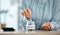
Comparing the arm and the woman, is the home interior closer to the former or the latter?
the woman

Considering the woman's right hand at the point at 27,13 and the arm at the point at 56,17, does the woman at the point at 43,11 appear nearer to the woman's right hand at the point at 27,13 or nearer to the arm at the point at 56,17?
the arm at the point at 56,17

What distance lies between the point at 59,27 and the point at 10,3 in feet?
2.77

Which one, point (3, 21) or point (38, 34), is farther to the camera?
point (3, 21)

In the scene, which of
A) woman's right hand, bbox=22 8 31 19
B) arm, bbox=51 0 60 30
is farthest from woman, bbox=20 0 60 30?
woman's right hand, bbox=22 8 31 19

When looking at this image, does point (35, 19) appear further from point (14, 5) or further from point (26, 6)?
point (14, 5)

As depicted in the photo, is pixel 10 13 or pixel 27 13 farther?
pixel 10 13

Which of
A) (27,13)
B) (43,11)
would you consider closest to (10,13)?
(27,13)

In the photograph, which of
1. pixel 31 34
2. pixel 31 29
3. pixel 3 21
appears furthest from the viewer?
pixel 3 21

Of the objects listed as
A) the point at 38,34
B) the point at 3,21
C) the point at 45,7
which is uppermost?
the point at 45,7

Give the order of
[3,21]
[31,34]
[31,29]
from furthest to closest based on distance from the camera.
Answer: [3,21]
[31,29]
[31,34]

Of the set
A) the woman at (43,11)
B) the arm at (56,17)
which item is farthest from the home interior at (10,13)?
the arm at (56,17)

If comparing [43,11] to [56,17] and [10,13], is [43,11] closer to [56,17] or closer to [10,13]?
[56,17]

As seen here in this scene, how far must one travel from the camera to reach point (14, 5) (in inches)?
75.5

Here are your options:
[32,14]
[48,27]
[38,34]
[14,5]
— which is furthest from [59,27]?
[14,5]
